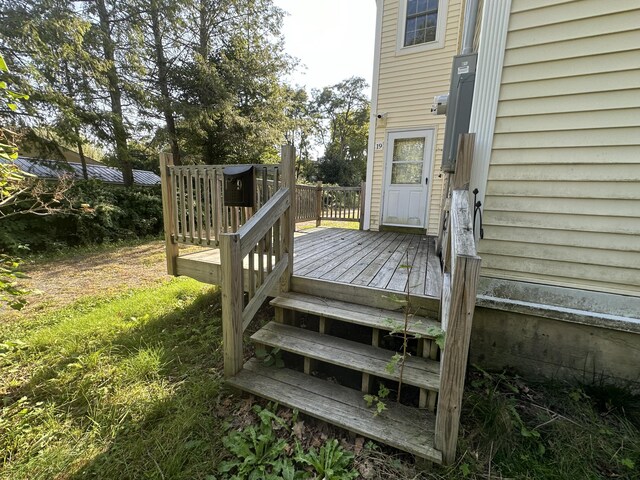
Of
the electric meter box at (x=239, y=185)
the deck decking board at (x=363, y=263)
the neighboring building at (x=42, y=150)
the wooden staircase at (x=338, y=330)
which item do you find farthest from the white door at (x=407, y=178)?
the neighboring building at (x=42, y=150)

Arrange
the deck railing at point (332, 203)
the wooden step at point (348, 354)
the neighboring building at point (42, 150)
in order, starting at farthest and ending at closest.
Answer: the deck railing at point (332, 203) → the neighboring building at point (42, 150) → the wooden step at point (348, 354)

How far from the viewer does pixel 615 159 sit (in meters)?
1.74

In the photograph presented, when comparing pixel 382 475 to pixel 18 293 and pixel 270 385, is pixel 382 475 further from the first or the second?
pixel 18 293

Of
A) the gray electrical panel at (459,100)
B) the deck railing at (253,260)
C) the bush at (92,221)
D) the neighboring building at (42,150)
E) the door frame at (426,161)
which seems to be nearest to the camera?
the deck railing at (253,260)

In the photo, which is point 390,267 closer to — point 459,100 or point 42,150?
point 459,100

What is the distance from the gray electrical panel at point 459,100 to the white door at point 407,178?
2.67 m

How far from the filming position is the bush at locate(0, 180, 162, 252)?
5.35 m

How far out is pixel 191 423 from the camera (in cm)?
157

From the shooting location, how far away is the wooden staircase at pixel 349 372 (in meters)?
1.41

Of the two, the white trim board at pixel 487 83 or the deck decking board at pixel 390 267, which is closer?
the white trim board at pixel 487 83

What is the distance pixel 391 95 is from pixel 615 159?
14.0 ft

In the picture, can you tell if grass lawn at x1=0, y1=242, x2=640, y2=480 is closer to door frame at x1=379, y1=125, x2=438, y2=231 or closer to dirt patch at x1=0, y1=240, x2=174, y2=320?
dirt patch at x1=0, y1=240, x2=174, y2=320

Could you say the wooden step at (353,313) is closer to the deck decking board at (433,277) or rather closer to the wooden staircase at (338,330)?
the wooden staircase at (338,330)

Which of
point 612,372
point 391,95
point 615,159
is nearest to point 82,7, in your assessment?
point 391,95
